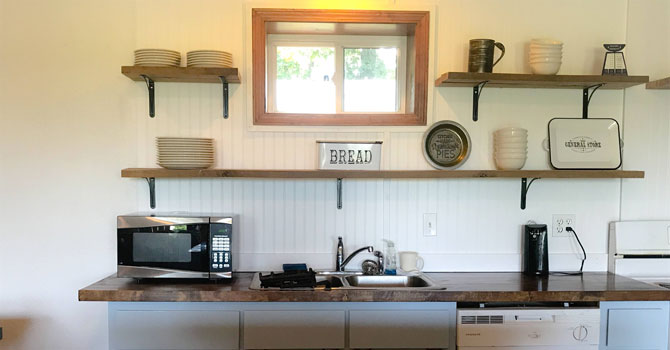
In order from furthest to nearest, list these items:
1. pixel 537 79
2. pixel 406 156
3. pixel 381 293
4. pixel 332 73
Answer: pixel 332 73 < pixel 406 156 < pixel 537 79 < pixel 381 293

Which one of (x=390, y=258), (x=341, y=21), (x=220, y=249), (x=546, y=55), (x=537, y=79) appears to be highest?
(x=341, y=21)

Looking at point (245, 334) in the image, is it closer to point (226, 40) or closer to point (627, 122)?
point (226, 40)

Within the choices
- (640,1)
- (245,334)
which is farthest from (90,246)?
(640,1)

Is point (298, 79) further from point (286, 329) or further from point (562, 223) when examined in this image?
point (562, 223)

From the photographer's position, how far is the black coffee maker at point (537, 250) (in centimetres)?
228

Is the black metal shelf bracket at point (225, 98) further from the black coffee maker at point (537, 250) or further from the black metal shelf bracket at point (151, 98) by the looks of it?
the black coffee maker at point (537, 250)

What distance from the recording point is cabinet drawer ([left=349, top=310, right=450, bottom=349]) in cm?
193

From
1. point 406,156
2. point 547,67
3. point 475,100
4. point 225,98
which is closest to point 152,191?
point 225,98

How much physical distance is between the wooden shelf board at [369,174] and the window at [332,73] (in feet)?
1.56

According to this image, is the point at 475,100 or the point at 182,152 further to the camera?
the point at 475,100

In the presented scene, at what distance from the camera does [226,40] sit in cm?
229

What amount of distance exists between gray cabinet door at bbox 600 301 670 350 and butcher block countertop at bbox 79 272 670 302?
5cm

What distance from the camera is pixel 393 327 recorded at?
1.93 meters

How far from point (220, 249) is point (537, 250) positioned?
1.65 m
